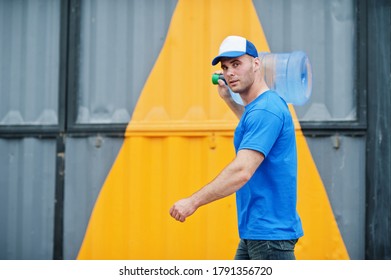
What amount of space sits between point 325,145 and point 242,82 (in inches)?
86.9

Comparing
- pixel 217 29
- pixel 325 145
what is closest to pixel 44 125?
pixel 217 29

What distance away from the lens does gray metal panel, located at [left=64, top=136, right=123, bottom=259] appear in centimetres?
602

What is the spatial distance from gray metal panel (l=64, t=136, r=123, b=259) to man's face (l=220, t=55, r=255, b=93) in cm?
251

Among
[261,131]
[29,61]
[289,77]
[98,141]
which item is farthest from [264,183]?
[29,61]

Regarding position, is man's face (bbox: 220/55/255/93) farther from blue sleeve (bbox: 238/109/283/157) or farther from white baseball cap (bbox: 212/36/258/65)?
blue sleeve (bbox: 238/109/283/157)

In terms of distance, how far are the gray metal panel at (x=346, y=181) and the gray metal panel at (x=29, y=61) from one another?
2367 millimetres

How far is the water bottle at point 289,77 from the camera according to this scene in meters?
4.49

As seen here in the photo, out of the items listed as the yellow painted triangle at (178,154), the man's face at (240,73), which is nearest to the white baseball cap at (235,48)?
the man's face at (240,73)

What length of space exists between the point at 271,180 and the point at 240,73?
1.93ft

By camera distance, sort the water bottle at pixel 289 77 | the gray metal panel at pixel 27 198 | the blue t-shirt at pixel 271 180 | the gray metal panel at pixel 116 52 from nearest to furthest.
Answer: the blue t-shirt at pixel 271 180
the water bottle at pixel 289 77
the gray metal panel at pixel 116 52
the gray metal panel at pixel 27 198

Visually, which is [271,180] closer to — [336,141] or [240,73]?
[240,73]

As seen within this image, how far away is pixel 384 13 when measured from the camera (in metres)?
5.66

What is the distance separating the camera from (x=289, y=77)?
4527 millimetres

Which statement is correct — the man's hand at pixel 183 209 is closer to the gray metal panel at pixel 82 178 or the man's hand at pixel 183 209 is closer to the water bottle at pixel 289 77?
the water bottle at pixel 289 77
